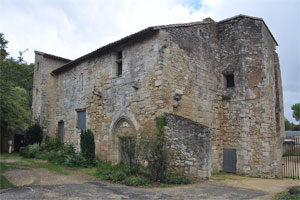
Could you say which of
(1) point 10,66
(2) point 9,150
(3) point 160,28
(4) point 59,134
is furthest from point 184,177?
(2) point 9,150

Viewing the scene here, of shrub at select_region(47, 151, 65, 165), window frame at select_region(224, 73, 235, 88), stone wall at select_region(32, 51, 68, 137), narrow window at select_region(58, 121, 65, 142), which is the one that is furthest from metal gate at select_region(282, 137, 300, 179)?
stone wall at select_region(32, 51, 68, 137)

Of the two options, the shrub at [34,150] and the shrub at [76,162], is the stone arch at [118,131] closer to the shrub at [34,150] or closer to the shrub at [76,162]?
the shrub at [76,162]

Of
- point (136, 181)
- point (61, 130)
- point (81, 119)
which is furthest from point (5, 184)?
point (61, 130)

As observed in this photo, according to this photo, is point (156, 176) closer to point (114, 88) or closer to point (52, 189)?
point (52, 189)

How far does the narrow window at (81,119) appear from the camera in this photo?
13.9 metres

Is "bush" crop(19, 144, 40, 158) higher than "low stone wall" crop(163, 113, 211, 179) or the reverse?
the reverse

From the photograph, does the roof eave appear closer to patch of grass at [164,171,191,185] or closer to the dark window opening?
the dark window opening

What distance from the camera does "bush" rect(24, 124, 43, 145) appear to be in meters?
16.1

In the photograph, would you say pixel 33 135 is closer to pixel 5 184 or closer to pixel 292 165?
pixel 5 184

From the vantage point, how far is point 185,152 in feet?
28.8

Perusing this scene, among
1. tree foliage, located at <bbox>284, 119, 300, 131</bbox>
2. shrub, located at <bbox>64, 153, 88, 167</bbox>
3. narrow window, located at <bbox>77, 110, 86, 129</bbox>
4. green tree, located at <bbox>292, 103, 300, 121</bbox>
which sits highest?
green tree, located at <bbox>292, 103, 300, 121</bbox>

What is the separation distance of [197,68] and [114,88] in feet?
13.7

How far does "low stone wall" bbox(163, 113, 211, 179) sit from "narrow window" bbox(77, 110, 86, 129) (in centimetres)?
636

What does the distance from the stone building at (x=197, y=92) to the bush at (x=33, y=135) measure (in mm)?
4821
